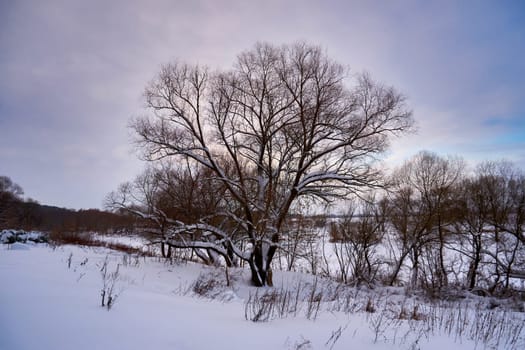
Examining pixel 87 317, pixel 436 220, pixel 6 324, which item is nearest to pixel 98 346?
pixel 87 317

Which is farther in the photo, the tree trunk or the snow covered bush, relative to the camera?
the snow covered bush

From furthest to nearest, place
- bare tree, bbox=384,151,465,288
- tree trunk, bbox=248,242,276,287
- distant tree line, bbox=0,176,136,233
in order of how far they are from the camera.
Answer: distant tree line, bbox=0,176,136,233 → bare tree, bbox=384,151,465,288 → tree trunk, bbox=248,242,276,287

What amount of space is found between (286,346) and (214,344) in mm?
857

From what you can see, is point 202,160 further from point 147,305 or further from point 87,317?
point 87,317

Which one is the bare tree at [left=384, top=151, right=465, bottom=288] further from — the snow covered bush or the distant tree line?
the distant tree line

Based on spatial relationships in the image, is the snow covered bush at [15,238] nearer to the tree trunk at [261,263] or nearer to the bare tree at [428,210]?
the tree trunk at [261,263]

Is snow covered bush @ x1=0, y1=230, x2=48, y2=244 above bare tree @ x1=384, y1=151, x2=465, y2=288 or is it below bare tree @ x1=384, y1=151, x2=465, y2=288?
below

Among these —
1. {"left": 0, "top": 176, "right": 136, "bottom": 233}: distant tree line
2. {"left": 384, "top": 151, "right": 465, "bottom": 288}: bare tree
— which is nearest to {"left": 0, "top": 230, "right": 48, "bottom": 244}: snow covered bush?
{"left": 0, "top": 176, "right": 136, "bottom": 233}: distant tree line

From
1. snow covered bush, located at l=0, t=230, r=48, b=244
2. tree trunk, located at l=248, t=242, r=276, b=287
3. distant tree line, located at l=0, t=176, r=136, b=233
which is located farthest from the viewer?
distant tree line, located at l=0, t=176, r=136, b=233

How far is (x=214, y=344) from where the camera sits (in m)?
2.72

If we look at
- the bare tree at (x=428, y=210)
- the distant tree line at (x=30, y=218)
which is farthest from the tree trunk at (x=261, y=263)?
the distant tree line at (x=30, y=218)

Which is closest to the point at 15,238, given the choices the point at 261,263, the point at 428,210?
the point at 261,263

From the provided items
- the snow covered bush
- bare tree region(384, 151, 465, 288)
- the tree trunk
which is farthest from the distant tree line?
bare tree region(384, 151, 465, 288)

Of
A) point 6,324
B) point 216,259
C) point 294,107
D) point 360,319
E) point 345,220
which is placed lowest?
point 216,259
